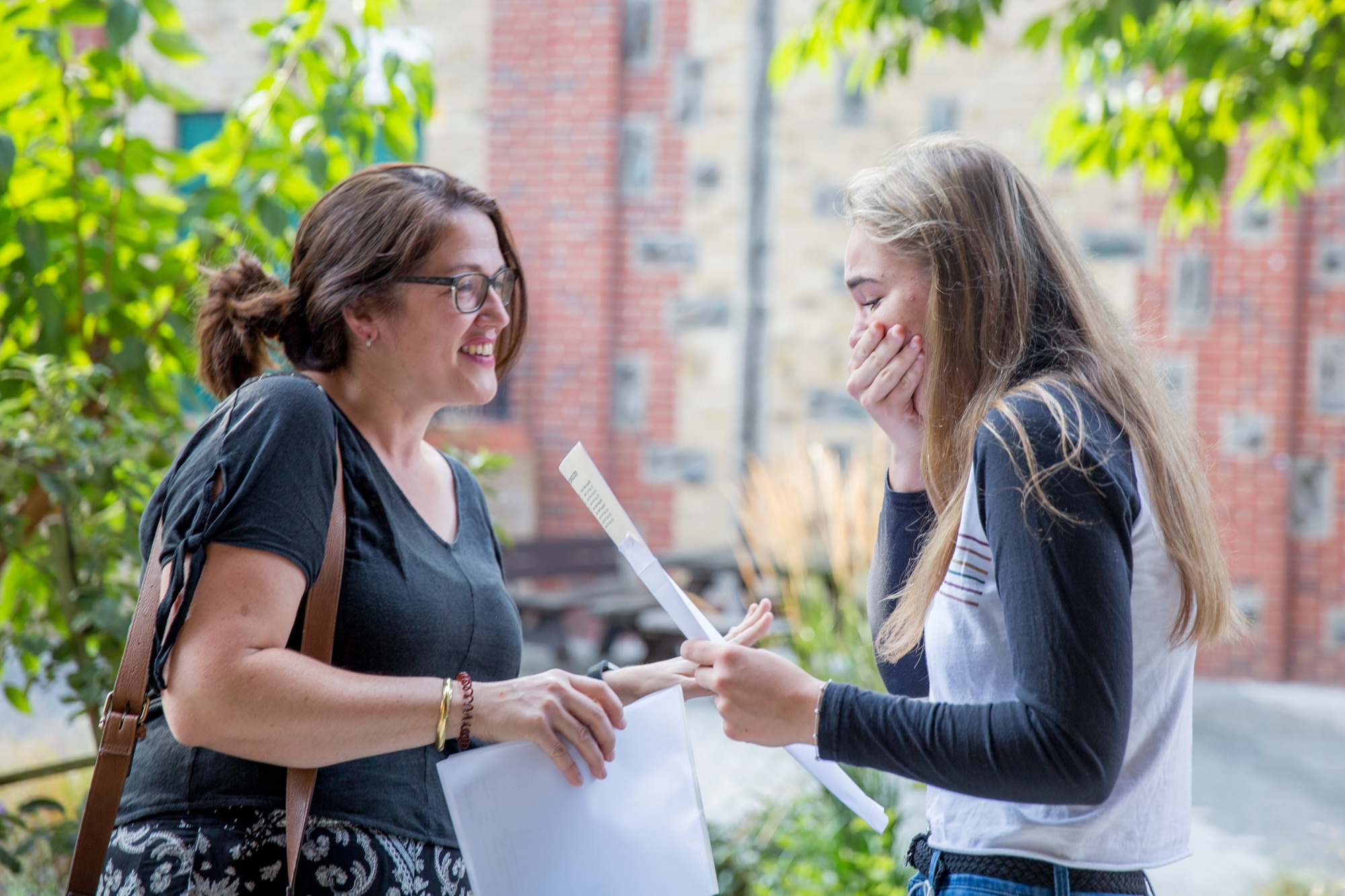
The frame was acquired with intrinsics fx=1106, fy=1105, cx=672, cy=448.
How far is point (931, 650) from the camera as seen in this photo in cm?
129

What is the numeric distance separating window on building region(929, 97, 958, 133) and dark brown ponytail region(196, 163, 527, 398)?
6369 millimetres

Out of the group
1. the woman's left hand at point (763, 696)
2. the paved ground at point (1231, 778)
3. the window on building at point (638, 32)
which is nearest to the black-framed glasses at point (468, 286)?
the woman's left hand at point (763, 696)

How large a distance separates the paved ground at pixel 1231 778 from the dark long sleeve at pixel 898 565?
1.90m

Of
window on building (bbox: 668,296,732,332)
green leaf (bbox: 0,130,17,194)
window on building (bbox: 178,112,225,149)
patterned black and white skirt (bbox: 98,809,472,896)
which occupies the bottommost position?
patterned black and white skirt (bbox: 98,809,472,896)

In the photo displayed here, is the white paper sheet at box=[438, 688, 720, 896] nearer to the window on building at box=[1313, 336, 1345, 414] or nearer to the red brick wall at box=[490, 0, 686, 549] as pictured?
the red brick wall at box=[490, 0, 686, 549]

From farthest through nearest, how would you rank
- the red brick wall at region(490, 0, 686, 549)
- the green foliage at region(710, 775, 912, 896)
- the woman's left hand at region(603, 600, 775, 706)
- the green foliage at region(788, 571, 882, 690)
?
the red brick wall at region(490, 0, 686, 549)
the green foliage at region(788, 571, 882, 690)
the green foliage at region(710, 775, 912, 896)
the woman's left hand at region(603, 600, 775, 706)

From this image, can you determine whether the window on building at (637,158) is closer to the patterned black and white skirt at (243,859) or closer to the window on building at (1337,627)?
→ the window on building at (1337,627)

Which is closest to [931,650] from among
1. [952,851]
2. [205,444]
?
[952,851]

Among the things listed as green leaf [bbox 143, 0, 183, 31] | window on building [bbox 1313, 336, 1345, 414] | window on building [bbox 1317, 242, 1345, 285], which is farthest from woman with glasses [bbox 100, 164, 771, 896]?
window on building [bbox 1317, 242, 1345, 285]

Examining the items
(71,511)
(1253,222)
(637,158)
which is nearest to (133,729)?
(71,511)

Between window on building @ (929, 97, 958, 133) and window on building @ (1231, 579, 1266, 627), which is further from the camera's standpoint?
window on building @ (929, 97, 958, 133)

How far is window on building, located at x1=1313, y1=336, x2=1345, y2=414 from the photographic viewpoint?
7.09 metres

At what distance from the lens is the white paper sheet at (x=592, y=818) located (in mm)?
1416

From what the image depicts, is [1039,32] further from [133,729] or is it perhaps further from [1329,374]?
[1329,374]
